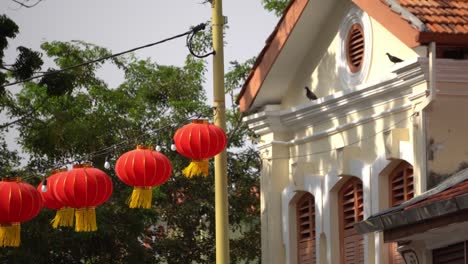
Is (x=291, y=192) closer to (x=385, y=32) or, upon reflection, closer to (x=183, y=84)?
(x=385, y=32)

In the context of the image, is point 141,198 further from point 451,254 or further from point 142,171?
point 451,254

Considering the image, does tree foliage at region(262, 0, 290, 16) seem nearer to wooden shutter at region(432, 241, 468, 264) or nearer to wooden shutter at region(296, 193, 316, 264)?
wooden shutter at region(296, 193, 316, 264)

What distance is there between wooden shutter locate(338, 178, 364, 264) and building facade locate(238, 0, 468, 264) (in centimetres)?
2

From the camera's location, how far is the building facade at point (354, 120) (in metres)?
18.9

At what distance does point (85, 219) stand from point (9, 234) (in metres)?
1.05

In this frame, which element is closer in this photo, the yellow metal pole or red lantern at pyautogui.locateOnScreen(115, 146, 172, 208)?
the yellow metal pole

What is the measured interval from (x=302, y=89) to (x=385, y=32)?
101 inches

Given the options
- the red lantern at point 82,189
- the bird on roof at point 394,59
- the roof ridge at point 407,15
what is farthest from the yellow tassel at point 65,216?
the roof ridge at point 407,15

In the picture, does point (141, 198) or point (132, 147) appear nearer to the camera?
point (141, 198)

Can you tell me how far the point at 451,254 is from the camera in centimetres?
1738

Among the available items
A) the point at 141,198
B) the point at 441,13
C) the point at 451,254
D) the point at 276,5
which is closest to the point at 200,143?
the point at 141,198

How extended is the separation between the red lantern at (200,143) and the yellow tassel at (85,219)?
4.80 ft

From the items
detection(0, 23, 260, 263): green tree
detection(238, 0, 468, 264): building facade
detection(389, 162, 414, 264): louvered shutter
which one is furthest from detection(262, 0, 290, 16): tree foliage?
detection(389, 162, 414, 264): louvered shutter

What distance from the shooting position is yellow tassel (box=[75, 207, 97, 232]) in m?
20.0
